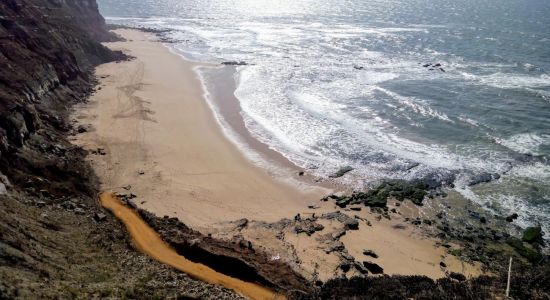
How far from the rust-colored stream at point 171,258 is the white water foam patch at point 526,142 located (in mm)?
30718

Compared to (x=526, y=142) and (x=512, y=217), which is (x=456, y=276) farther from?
(x=526, y=142)

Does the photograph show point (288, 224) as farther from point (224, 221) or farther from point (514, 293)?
point (514, 293)

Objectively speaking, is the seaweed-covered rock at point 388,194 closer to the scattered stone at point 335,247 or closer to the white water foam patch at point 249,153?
the white water foam patch at point 249,153

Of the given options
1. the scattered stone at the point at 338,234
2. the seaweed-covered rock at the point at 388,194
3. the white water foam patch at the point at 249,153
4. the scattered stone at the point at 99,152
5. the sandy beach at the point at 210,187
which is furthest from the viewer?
the scattered stone at the point at 99,152

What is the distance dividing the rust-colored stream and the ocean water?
16.0 meters

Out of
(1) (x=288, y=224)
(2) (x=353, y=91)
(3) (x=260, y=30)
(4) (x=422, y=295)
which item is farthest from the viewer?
(3) (x=260, y=30)

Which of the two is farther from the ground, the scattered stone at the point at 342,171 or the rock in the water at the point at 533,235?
the scattered stone at the point at 342,171

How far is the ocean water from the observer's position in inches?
1463

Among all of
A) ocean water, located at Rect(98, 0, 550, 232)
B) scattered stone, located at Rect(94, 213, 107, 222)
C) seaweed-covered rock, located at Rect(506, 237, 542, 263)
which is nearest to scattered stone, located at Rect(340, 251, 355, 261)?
ocean water, located at Rect(98, 0, 550, 232)

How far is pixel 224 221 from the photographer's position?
28.2 meters

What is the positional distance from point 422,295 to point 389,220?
11.6 meters

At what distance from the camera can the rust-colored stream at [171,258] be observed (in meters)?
20.3

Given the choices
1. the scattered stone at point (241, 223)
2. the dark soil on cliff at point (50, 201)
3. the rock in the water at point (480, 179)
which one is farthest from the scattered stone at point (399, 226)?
the dark soil on cliff at point (50, 201)

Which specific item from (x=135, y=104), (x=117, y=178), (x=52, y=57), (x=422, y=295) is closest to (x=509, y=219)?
(x=422, y=295)
